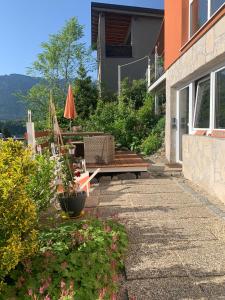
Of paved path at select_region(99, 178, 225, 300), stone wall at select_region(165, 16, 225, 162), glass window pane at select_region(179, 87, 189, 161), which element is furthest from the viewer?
glass window pane at select_region(179, 87, 189, 161)

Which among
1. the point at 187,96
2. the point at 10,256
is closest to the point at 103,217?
the point at 10,256

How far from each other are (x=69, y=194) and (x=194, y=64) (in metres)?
4.17

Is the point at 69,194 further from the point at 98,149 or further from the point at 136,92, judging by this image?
the point at 136,92

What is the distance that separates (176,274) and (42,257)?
120 cm

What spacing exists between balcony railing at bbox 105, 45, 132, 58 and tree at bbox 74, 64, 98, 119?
7.62 ft

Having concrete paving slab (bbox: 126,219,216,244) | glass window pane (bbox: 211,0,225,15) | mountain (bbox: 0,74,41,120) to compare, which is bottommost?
concrete paving slab (bbox: 126,219,216,244)

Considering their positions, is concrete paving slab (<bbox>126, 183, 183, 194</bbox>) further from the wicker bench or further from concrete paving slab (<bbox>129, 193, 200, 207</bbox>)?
the wicker bench

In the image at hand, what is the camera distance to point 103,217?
458 cm

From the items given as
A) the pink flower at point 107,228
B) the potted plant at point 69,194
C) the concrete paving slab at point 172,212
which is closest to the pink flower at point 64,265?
the pink flower at point 107,228

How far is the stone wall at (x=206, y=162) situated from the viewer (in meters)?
5.21

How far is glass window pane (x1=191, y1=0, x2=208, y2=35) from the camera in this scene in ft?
22.6

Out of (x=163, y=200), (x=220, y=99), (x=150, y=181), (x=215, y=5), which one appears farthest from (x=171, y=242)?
(x=215, y=5)

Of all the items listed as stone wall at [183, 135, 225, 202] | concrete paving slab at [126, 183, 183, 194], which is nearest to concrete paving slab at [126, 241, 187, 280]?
stone wall at [183, 135, 225, 202]

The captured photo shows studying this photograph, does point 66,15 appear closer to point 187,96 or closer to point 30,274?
point 187,96
